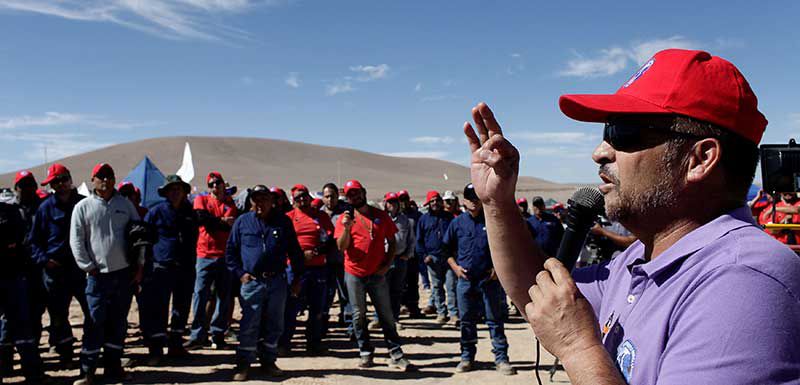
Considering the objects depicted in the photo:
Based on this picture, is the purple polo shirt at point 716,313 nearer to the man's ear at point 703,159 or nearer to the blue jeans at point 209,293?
the man's ear at point 703,159

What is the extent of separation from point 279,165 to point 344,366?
9412 cm

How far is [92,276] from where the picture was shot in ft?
20.9

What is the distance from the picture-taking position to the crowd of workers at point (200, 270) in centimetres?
643

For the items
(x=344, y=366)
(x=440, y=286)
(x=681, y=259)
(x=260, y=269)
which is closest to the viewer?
(x=681, y=259)

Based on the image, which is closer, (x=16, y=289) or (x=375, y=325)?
(x=16, y=289)

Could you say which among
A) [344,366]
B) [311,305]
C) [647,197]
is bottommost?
[344,366]

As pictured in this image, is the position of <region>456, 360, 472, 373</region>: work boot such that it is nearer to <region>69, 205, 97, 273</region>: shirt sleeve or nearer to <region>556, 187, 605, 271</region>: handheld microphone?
<region>69, 205, 97, 273</region>: shirt sleeve

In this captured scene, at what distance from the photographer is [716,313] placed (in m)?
1.06

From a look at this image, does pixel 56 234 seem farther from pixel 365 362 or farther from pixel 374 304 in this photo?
pixel 365 362

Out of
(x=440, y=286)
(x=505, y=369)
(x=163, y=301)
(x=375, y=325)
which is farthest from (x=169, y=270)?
(x=440, y=286)

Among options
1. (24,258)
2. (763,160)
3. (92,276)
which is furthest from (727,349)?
(24,258)

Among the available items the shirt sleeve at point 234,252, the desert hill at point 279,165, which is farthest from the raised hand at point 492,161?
the desert hill at point 279,165

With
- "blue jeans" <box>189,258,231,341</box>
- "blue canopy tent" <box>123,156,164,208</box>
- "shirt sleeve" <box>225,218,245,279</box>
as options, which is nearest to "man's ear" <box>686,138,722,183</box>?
"shirt sleeve" <box>225,218,245,279</box>

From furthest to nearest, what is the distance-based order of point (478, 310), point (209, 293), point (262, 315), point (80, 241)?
point (209, 293) → point (478, 310) → point (262, 315) → point (80, 241)
